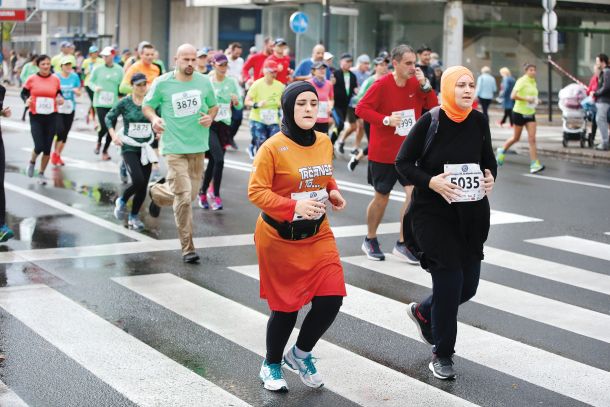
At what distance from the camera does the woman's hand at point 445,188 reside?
606 centimetres

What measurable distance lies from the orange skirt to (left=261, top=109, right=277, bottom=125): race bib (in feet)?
30.9

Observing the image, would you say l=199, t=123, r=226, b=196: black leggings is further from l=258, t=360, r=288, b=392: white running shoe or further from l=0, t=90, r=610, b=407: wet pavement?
l=258, t=360, r=288, b=392: white running shoe

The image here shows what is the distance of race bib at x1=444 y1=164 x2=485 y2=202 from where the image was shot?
613cm

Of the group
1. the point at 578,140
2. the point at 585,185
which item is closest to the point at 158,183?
the point at 585,185

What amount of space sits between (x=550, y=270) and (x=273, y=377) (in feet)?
13.7

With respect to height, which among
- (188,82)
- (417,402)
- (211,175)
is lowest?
(417,402)

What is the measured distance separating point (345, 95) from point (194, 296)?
12485 millimetres

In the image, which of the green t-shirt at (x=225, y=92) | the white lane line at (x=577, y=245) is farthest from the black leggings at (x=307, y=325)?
the green t-shirt at (x=225, y=92)

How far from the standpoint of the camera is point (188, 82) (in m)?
9.86

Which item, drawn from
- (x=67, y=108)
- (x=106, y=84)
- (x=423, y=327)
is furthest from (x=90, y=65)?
(x=423, y=327)

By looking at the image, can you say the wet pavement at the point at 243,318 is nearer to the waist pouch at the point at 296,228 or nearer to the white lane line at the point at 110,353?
the white lane line at the point at 110,353

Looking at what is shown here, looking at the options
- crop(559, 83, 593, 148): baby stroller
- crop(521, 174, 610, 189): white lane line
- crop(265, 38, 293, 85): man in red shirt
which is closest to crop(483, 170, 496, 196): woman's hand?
crop(521, 174, 610, 189): white lane line

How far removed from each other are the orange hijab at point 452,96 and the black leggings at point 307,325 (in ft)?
4.21

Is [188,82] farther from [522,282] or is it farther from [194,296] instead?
[522,282]
